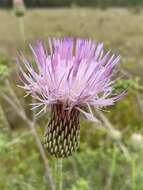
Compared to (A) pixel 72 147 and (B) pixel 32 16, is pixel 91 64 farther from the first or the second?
(B) pixel 32 16

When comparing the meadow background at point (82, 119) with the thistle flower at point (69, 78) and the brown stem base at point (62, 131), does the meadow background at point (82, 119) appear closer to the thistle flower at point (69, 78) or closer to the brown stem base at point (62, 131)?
the brown stem base at point (62, 131)

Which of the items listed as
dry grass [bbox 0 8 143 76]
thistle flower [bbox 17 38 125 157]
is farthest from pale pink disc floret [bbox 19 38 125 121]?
dry grass [bbox 0 8 143 76]

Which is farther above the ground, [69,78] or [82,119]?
[69,78]

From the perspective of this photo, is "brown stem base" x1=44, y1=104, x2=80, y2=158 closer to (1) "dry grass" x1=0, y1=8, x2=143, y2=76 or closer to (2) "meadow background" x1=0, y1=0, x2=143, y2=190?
(2) "meadow background" x1=0, y1=0, x2=143, y2=190

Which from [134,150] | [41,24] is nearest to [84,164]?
[134,150]

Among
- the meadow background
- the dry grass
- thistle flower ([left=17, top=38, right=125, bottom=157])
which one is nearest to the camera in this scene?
thistle flower ([left=17, top=38, right=125, bottom=157])

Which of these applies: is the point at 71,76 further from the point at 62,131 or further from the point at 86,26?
the point at 86,26

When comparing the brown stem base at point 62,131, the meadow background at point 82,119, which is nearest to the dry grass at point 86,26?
the meadow background at point 82,119

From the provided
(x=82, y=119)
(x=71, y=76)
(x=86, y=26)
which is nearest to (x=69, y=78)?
(x=71, y=76)
